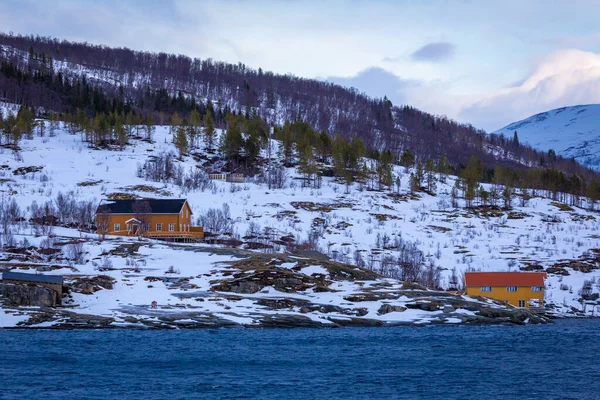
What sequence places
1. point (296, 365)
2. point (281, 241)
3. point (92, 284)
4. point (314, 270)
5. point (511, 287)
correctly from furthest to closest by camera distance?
point (281, 241) < point (511, 287) < point (314, 270) < point (92, 284) < point (296, 365)

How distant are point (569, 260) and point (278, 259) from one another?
137 ft

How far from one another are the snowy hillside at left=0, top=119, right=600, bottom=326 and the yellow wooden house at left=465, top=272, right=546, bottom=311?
12.3 ft

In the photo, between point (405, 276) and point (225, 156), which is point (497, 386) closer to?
point (405, 276)

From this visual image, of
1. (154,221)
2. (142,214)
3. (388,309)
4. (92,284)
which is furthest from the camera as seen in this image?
(154,221)

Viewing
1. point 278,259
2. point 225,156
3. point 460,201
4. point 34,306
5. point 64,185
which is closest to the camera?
point 34,306

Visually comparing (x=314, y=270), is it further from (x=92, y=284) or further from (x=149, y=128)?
(x=149, y=128)

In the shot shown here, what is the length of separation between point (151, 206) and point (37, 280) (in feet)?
109

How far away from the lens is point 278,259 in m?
61.3

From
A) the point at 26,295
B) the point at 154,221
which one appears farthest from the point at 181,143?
the point at 26,295

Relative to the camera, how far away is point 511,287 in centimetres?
6906

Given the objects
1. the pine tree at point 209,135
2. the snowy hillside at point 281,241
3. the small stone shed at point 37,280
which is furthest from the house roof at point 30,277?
the pine tree at point 209,135

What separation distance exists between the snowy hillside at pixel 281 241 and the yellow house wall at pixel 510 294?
3832mm

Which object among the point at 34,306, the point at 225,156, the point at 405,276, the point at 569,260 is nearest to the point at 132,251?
the point at 34,306

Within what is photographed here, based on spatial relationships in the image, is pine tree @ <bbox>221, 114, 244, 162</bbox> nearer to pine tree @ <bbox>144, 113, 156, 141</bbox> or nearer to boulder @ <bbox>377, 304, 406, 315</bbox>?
pine tree @ <bbox>144, 113, 156, 141</bbox>
